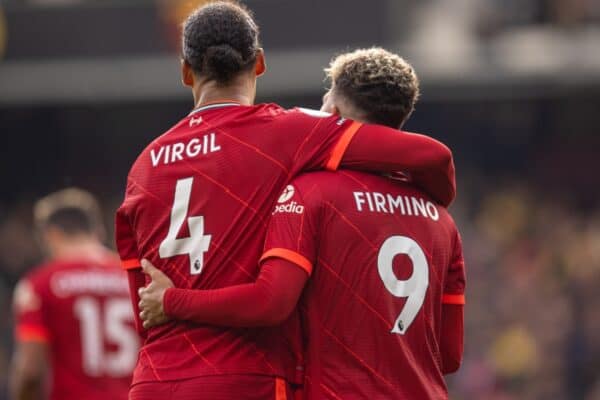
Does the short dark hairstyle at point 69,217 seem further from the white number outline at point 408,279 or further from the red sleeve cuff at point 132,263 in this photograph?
the white number outline at point 408,279

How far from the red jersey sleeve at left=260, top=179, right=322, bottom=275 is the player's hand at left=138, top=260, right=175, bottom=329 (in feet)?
1.08

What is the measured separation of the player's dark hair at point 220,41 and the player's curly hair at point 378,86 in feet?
1.05

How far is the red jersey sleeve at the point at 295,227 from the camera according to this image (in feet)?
14.0

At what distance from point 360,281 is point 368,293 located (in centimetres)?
5

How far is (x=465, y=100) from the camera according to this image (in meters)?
16.7

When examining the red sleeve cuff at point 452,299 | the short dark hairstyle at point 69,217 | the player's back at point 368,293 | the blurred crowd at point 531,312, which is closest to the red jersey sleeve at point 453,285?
the red sleeve cuff at point 452,299

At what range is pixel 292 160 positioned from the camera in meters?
4.41

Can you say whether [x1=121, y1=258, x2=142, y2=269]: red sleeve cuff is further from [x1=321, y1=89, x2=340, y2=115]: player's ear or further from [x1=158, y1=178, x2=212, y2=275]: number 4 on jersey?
[x1=321, y1=89, x2=340, y2=115]: player's ear

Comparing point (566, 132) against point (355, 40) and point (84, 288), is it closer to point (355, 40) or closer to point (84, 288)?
point (355, 40)

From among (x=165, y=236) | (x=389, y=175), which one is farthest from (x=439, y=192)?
(x=165, y=236)

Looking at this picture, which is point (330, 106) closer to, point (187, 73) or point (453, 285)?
point (187, 73)

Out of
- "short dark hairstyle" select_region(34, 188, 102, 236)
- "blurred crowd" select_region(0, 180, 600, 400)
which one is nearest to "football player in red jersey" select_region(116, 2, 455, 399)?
"short dark hairstyle" select_region(34, 188, 102, 236)

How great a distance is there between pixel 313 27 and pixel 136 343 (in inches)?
353

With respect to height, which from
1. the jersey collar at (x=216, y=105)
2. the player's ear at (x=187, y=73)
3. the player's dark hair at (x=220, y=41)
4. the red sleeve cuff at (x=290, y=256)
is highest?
the player's dark hair at (x=220, y=41)
